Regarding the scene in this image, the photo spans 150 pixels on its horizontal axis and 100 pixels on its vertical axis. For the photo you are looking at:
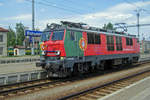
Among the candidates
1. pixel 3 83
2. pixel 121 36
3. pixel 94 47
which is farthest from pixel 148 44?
pixel 3 83

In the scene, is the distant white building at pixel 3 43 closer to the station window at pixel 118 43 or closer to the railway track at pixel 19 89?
the station window at pixel 118 43

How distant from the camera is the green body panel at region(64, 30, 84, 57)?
38.2 ft

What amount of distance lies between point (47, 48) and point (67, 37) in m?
1.69

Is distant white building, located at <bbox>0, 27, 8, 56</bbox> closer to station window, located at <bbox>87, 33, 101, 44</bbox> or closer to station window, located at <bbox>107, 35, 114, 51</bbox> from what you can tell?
station window, located at <bbox>107, 35, 114, 51</bbox>

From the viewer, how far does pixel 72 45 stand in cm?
1204

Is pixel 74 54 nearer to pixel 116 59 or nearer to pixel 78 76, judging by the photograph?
pixel 78 76

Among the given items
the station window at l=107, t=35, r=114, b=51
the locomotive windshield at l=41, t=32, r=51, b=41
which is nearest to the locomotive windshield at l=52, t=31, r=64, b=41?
the locomotive windshield at l=41, t=32, r=51, b=41

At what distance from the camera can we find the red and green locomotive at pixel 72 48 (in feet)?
37.8

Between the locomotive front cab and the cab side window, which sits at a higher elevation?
the cab side window

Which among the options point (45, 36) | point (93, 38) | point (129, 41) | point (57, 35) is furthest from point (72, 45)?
point (129, 41)

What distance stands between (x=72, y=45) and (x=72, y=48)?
8.3 inches

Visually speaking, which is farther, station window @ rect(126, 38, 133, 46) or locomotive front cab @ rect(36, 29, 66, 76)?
station window @ rect(126, 38, 133, 46)

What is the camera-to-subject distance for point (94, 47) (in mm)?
13938

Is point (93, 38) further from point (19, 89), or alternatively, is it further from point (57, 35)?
point (19, 89)
